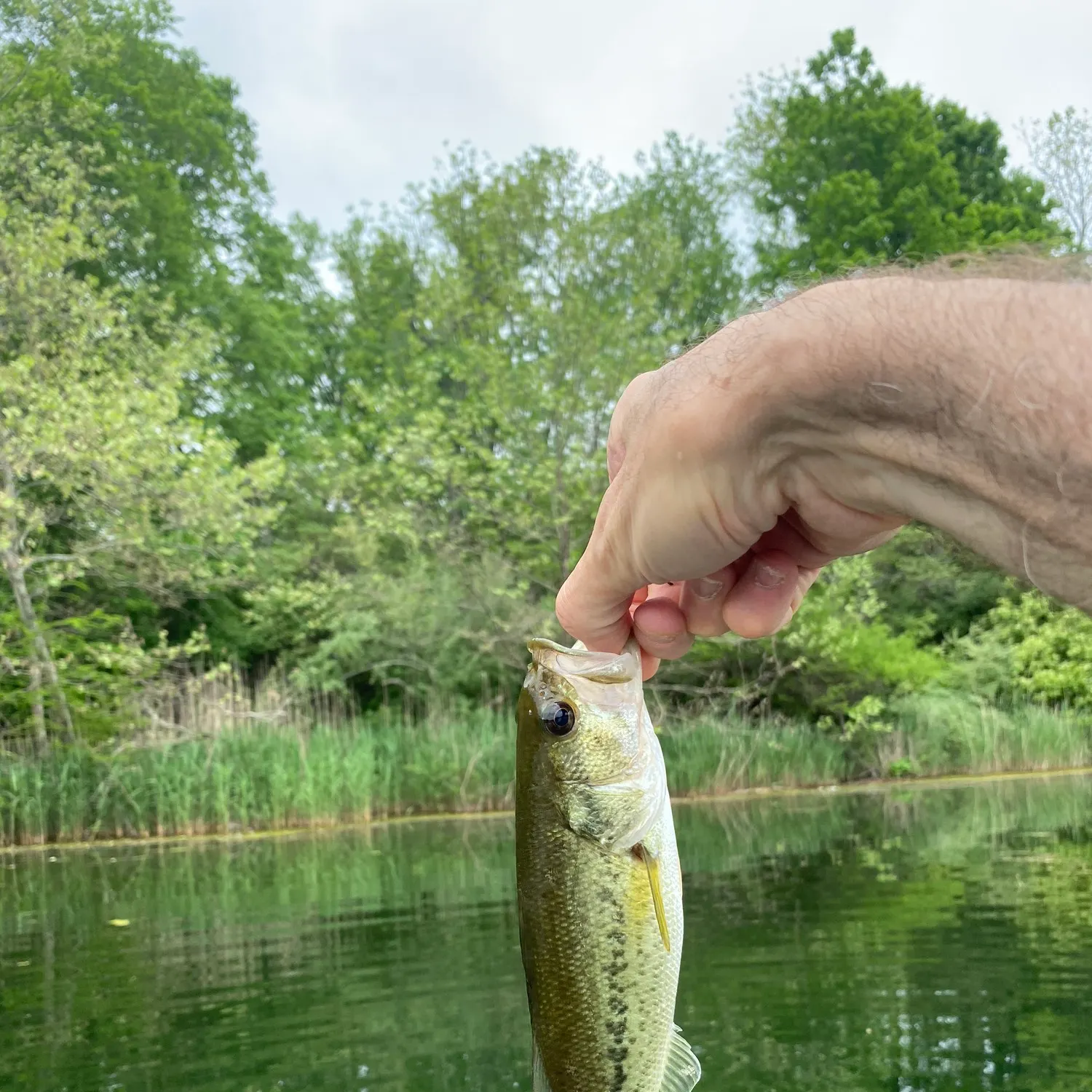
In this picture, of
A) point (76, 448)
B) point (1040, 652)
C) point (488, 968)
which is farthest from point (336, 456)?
point (488, 968)

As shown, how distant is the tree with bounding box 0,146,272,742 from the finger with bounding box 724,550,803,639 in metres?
13.2

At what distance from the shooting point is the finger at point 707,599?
6.57 feet

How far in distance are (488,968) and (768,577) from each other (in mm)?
5447

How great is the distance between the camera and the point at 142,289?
20.9 m

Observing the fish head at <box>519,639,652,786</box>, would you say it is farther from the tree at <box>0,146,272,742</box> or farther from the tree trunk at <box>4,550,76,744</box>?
the tree trunk at <box>4,550,76,744</box>

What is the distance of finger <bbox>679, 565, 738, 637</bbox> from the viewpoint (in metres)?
2.00

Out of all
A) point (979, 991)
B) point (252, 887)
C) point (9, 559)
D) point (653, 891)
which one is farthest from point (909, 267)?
point (9, 559)

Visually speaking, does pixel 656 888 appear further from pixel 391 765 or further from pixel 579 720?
pixel 391 765

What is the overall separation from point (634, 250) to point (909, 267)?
17.4 meters

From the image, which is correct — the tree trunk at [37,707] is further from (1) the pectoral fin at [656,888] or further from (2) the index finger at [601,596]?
(1) the pectoral fin at [656,888]

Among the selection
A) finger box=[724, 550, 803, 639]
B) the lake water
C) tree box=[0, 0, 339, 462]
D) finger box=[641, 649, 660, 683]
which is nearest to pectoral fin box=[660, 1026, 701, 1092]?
finger box=[641, 649, 660, 683]

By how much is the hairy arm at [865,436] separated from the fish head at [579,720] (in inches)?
4.4

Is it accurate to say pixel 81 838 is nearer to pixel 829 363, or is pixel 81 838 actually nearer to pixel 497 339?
pixel 497 339

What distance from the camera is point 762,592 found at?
2000 millimetres
